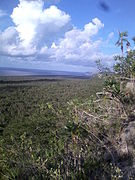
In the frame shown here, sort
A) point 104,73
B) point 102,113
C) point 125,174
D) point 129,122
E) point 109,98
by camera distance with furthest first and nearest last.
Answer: point 104,73
point 109,98
point 102,113
point 129,122
point 125,174

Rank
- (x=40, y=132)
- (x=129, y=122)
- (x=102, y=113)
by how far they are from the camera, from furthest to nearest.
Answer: (x=40, y=132), (x=102, y=113), (x=129, y=122)

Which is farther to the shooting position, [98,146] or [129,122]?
[129,122]

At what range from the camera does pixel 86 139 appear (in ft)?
13.4

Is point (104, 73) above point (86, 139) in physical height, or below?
above

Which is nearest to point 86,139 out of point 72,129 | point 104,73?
point 72,129

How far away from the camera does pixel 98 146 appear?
3982 mm

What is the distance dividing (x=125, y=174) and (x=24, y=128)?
19.5 feet

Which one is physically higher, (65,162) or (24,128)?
(65,162)

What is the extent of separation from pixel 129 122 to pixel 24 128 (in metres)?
5.14

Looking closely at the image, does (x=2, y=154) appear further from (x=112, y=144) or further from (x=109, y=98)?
(x=109, y=98)

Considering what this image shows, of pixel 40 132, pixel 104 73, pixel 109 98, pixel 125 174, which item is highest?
pixel 104 73

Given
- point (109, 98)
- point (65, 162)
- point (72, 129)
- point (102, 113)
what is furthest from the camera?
point (109, 98)

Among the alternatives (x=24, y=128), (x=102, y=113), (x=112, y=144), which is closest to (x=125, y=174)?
(x=112, y=144)

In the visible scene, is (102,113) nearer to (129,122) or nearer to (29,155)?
(129,122)
